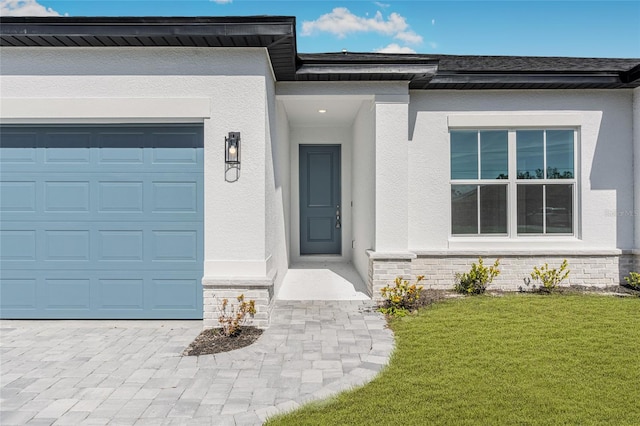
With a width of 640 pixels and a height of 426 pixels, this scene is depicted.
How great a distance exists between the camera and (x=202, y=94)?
511cm

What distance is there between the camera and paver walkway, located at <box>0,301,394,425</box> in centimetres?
297

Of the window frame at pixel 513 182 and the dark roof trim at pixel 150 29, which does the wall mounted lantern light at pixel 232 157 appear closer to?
the dark roof trim at pixel 150 29

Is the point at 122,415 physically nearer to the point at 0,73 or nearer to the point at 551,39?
the point at 0,73

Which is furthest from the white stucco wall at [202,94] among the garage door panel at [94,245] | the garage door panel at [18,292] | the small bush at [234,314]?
the garage door panel at [18,292]

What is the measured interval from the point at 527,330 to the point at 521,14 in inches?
333

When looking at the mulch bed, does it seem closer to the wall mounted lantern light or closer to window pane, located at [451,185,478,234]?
the wall mounted lantern light

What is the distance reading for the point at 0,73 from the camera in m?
5.11

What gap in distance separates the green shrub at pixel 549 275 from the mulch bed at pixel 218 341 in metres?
5.20

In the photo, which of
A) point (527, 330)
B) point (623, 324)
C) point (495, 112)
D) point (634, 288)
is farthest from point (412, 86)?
point (634, 288)

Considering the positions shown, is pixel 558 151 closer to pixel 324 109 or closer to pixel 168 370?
pixel 324 109

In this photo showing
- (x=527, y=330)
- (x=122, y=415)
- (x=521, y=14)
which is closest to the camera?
(x=122, y=415)

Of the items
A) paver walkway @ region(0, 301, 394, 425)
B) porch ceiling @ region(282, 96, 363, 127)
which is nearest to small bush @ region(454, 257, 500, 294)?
paver walkway @ region(0, 301, 394, 425)

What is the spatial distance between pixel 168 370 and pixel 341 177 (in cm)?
632

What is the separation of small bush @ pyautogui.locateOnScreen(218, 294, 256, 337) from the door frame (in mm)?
4086
